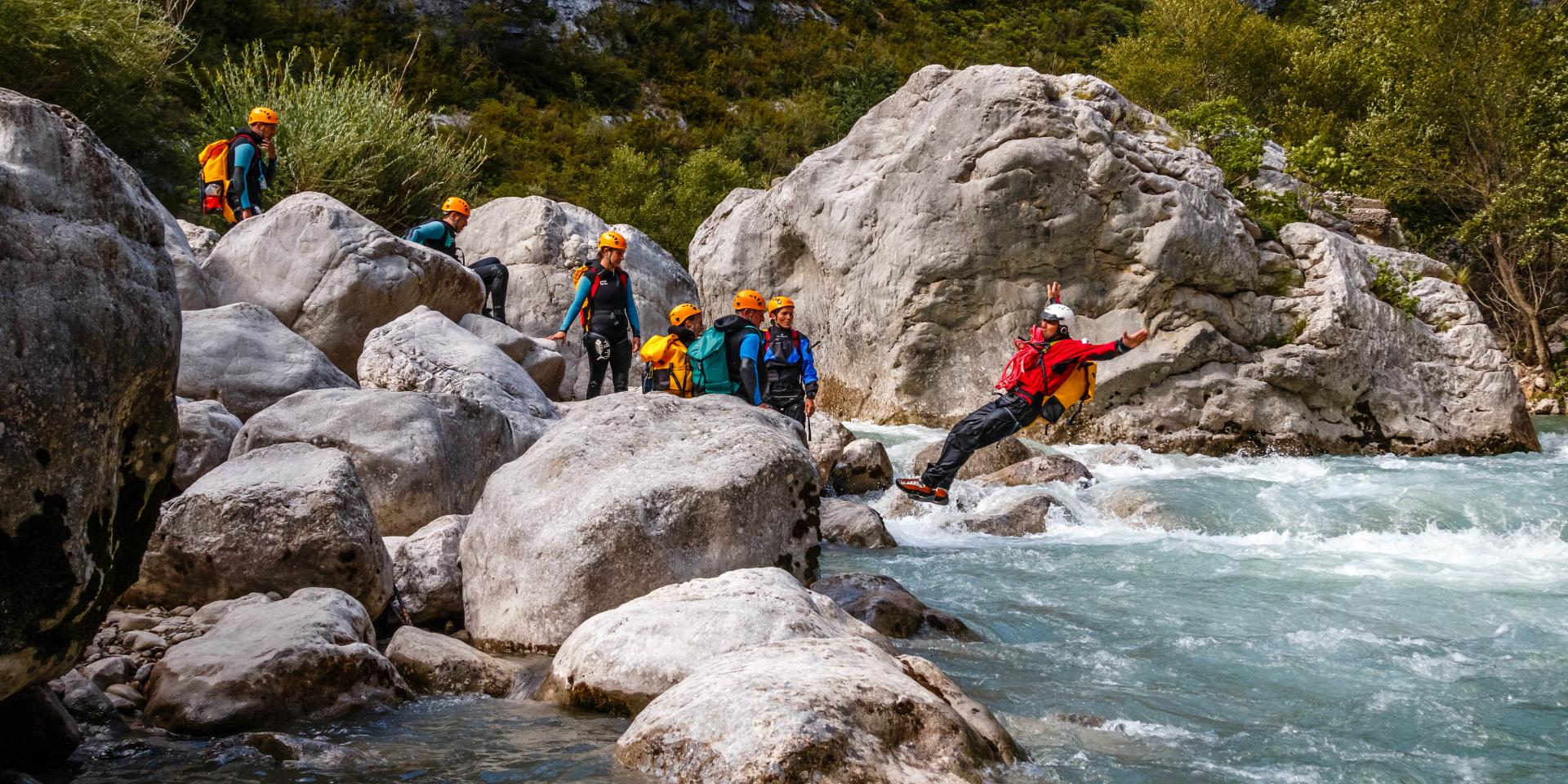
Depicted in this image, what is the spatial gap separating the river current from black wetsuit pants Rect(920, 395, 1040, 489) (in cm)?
57

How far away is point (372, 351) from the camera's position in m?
8.88

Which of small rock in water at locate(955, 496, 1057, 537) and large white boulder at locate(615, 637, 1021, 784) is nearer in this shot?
large white boulder at locate(615, 637, 1021, 784)

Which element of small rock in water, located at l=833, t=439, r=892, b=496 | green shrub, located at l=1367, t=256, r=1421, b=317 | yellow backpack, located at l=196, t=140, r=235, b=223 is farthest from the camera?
green shrub, located at l=1367, t=256, r=1421, b=317

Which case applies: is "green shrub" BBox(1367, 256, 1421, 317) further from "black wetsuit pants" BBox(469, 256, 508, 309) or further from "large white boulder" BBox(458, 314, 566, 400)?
"black wetsuit pants" BBox(469, 256, 508, 309)

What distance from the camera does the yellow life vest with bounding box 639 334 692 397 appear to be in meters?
9.87

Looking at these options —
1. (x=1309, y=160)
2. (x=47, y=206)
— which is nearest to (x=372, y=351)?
(x=47, y=206)

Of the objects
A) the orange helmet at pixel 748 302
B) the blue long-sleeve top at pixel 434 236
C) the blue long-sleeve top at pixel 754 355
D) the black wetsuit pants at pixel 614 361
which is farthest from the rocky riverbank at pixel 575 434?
the orange helmet at pixel 748 302

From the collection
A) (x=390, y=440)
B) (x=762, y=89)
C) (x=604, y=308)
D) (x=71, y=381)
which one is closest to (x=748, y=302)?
(x=604, y=308)

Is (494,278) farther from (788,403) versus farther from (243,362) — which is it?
(243,362)

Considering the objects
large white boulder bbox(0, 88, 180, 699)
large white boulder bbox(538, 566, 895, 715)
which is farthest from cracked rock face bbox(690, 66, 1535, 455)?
large white boulder bbox(0, 88, 180, 699)

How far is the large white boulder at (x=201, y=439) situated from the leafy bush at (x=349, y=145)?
373 inches

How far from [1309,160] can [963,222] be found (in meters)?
8.87

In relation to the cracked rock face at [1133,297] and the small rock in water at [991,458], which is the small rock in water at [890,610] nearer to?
the small rock in water at [991,458]

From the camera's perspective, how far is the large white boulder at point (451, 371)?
8648mm
